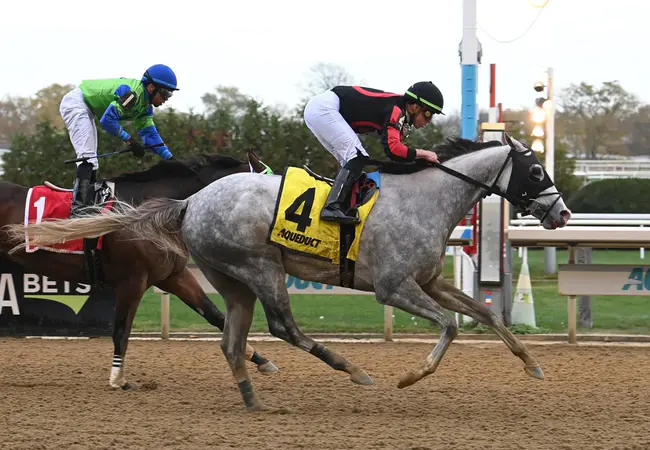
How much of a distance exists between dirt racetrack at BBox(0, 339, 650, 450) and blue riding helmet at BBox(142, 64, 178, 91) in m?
2.16

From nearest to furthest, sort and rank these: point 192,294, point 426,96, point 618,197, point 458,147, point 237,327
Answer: point 426,96 < point 237,327 < point 458,147 < point 192,294 < point 618,197

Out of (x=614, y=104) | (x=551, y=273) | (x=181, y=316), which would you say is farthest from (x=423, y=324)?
(x=614, y=104)

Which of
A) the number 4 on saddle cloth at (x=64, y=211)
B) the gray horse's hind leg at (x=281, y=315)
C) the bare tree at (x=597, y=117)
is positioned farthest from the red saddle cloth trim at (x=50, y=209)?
the bare tree at (x=597, y=117)

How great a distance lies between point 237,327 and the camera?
6.11 metres

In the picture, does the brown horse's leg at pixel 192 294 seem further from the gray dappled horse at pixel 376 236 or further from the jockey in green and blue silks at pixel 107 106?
the gray dappled horse at pixel 376 236

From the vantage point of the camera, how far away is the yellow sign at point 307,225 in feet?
19.2

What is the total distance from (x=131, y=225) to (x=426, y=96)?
2.08 metres

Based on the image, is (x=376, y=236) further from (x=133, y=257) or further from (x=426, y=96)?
(x=133, y=257)

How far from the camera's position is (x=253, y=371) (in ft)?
24.9

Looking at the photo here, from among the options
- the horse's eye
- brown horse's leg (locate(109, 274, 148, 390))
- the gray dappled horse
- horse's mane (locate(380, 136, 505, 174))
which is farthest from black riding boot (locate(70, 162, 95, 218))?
the horse's eye

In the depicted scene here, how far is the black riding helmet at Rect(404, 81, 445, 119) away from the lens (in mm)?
5965

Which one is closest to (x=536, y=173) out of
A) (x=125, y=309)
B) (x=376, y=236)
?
(x=376, y=236)

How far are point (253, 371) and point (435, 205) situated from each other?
94.2 inches

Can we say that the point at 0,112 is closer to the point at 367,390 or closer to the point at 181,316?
the point at 181,316
